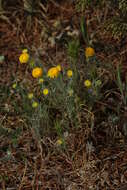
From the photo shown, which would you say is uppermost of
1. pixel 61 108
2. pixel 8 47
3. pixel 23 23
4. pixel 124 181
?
pixel 23 23

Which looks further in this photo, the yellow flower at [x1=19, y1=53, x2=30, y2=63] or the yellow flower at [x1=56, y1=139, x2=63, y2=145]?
the yellow flower at [x1=19, y1=53, x2=30, y2=63]

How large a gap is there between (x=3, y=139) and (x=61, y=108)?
0.47 meters

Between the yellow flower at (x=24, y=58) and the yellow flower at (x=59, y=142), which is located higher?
the yellow flower at (x=24, y=58)

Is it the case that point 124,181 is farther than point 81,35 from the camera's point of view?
No

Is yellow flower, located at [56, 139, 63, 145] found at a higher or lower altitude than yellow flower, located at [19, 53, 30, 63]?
lower

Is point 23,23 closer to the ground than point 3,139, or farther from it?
farther from it

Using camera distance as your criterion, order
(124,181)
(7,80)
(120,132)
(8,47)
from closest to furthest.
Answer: (124,181), (120,132), (7,80), (8,47)

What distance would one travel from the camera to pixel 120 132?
2.29 m

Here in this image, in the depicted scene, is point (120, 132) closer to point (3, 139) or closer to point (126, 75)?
point (126, 75)

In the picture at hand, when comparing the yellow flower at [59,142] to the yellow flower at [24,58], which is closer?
the yellow flower at [59,142]

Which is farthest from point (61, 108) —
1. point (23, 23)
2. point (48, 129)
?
point (23, 23)

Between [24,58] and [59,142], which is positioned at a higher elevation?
[24,58]

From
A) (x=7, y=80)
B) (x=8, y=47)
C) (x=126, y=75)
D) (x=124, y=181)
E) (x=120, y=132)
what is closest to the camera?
(x=124, y=181)

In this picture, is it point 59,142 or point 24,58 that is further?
point 24,58
